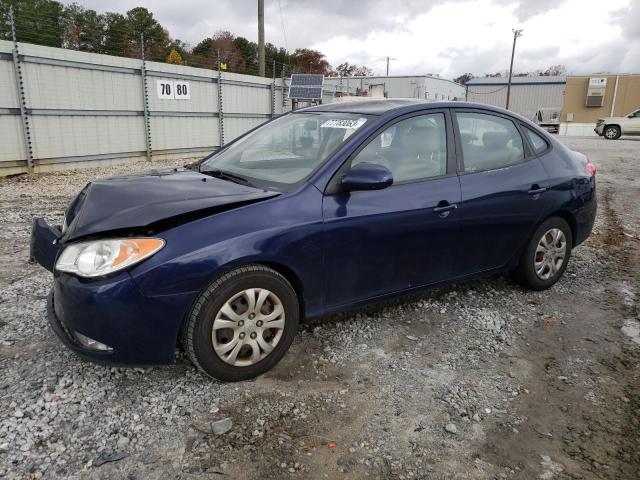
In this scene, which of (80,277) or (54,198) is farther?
(54,198)

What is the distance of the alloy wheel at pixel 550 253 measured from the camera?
4281 mm

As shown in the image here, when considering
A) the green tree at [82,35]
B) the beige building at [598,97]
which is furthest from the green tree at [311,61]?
the green tree at [82,35]

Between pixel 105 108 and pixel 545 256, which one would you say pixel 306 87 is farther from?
pixel 545 256

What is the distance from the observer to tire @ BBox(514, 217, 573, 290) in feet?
13.8

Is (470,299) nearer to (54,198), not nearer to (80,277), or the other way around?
(80,277)

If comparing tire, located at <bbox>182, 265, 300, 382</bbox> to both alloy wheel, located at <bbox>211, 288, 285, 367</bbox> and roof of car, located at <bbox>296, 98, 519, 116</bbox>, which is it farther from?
roof of car, located at <bbox>296, 98, 519, 116</bbox>

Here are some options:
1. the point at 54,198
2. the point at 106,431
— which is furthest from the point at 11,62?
the point at 106,431

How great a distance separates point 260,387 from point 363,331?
3.22ft

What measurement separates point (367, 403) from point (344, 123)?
1833 mm

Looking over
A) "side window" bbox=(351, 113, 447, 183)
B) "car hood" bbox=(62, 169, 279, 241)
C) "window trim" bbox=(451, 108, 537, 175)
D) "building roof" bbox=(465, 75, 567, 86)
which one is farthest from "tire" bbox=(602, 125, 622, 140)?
"car hood" bbox=(62, 169, 279, 241)

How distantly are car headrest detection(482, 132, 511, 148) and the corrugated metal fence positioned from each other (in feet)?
32.3

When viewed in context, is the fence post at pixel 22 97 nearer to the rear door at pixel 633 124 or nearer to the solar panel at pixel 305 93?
the solar panel at pixel 305 93

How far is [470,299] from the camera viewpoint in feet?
13.9

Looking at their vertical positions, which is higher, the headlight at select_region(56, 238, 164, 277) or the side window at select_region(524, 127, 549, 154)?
the side window at select_region(524, 127, 549, 154)
